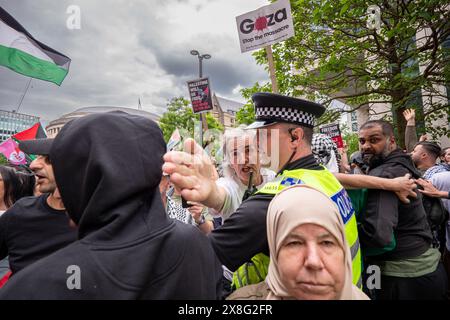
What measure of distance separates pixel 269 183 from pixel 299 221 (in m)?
0.44

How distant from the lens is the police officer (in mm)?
1267

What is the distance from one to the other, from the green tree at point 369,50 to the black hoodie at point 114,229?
6182 millimetres

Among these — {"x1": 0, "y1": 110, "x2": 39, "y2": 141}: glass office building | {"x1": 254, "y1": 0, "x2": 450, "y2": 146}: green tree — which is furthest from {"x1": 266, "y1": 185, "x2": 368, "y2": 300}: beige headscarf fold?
{"x1": 254, "y1": 0, "x2": 450, "y2": 146}: green tree

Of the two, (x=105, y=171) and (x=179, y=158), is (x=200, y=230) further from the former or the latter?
(x=105, y=171)

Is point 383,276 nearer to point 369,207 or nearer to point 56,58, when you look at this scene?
point 369,207

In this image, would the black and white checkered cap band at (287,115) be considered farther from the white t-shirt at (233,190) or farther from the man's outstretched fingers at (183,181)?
the man's outstretched fingers at (183,181)

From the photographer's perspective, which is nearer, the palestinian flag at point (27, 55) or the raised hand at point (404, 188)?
the raised hand at point (404, 188)

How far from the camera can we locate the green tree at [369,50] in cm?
657

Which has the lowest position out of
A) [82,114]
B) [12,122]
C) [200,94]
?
[12,122]

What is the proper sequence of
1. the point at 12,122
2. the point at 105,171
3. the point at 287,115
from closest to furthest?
1. the point at 105,171
2. the point at 287,115
3. the point at 12,122

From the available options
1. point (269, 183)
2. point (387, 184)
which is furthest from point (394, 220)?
point (269, 183)

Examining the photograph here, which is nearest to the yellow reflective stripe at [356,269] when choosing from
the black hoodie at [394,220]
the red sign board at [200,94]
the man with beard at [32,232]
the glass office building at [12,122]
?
the black hoodie at [394,220]

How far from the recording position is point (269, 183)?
1668mm
